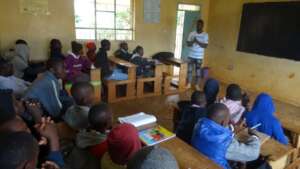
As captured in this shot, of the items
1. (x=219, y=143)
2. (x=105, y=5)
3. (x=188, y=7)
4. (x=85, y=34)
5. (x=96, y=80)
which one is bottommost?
(x=96, y=80)

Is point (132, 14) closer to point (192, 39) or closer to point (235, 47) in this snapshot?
point (192, 39)

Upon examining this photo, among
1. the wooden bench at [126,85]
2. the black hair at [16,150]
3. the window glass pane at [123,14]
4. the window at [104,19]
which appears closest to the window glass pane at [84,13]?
the window at [104,19]

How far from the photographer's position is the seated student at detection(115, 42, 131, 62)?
14.7ft

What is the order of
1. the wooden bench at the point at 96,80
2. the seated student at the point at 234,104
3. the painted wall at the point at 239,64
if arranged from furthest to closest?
the painted wall at the point at 239,64 < the wooden bench at the point at 96,80 < the seated student at the point at 234,104

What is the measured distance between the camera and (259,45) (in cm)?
471

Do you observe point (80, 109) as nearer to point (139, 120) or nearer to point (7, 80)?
point (139, 120)

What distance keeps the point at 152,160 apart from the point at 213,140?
2.52 feet

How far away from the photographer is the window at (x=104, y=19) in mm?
4559

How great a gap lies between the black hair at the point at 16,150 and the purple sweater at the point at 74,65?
2.61m

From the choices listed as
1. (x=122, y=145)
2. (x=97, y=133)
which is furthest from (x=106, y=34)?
(x=122, y=145)

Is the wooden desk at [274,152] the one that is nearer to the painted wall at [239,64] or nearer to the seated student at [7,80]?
the seated student at [7,80]

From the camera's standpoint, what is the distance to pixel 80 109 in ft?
5.65

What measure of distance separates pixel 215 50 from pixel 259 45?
1218 millimetres

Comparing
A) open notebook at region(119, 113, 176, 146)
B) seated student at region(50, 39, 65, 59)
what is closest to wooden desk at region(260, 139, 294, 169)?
open notebook at region(119, 113, 176, 146)
